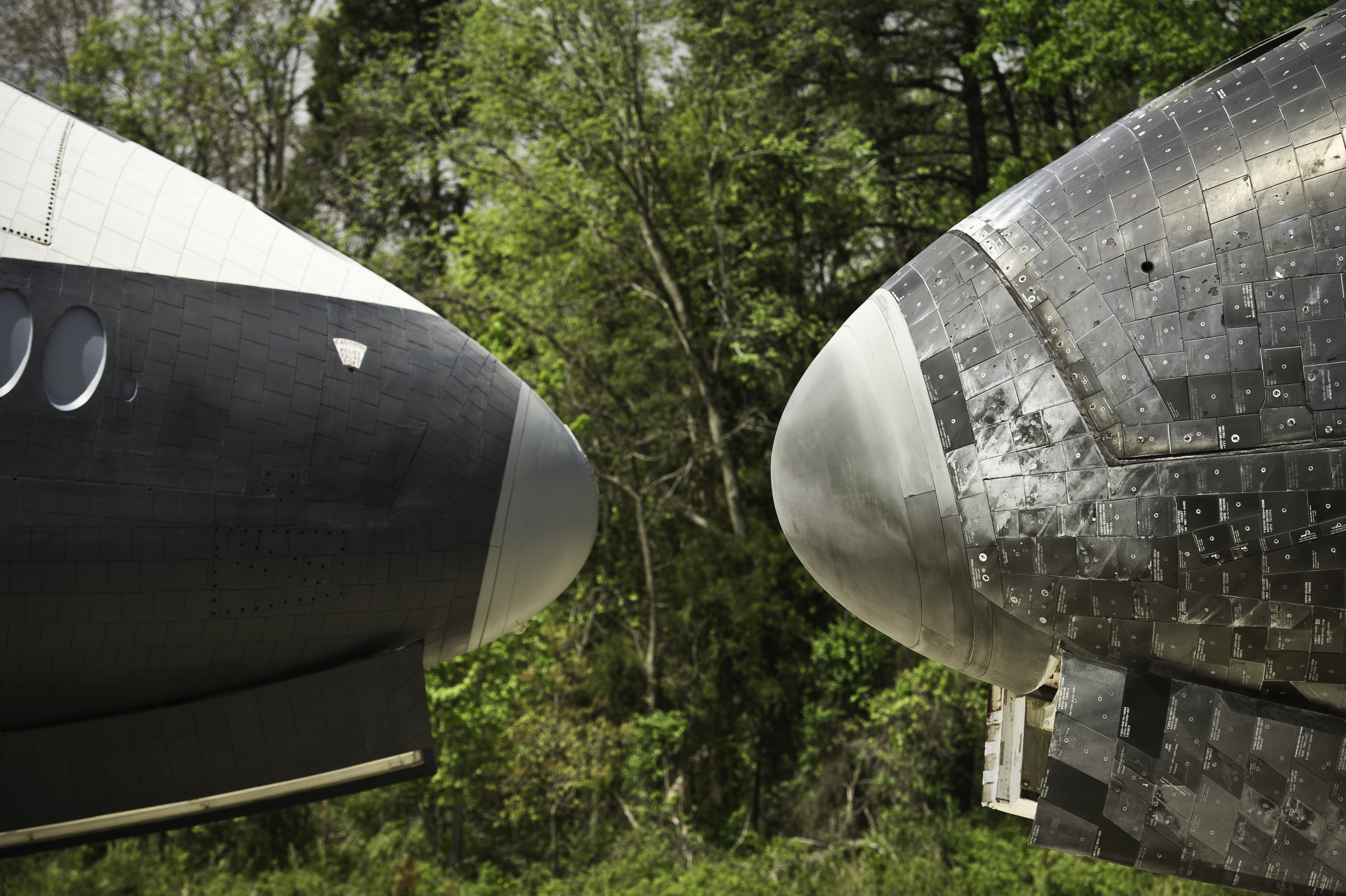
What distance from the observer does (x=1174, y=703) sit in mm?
3348

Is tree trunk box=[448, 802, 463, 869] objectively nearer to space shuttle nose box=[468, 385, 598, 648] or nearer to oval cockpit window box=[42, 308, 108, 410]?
space shuttle nose box=[468, 385, 598, 648]

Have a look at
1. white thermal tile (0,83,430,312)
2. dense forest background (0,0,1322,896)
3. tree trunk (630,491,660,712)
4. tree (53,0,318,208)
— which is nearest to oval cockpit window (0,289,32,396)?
white thermal tile (0,83,430,312)

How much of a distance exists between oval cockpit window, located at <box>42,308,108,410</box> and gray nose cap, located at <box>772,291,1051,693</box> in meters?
2.75

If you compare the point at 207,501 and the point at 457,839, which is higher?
the point at 207,501

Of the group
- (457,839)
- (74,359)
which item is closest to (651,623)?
(457,839)

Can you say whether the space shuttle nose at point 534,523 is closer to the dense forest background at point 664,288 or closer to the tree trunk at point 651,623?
the dense forest background at point 664,288

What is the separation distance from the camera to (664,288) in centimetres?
1700

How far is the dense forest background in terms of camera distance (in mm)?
12898

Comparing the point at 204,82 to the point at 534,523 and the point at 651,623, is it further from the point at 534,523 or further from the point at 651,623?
the point at 534,523

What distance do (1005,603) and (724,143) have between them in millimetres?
13882

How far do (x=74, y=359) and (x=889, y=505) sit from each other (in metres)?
3.20

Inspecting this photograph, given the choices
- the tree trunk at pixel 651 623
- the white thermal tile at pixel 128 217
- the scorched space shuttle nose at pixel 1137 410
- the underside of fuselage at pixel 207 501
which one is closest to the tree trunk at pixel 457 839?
the tree trunk at pixel 651 623

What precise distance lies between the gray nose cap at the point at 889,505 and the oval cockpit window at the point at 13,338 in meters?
2.98

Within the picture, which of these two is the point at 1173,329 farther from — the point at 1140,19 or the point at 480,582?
the point at 1140,19
